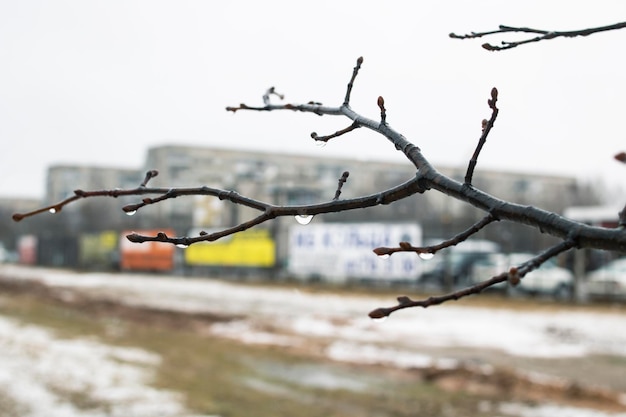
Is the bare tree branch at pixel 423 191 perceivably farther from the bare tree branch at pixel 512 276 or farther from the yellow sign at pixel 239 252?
the yellow sign at pixel 239 252

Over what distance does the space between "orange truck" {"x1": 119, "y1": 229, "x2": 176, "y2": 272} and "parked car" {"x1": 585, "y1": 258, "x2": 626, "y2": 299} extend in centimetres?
2154

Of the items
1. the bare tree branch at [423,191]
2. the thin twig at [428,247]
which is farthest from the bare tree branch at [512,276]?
the thin twig at [428,247]

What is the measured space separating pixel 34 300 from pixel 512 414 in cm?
1825

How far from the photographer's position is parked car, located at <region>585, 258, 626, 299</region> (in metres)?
22.6

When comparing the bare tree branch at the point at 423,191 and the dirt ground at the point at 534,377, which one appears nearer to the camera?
the bare tree branch at the point at 423,191

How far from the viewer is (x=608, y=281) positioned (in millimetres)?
22766

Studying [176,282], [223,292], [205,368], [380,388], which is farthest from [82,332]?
[176,282]

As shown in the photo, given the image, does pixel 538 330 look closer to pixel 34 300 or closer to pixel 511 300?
pixel 511 300

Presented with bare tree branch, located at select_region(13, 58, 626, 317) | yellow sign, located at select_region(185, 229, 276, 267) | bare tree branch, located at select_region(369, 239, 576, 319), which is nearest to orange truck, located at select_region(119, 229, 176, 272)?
yellow sign, located at select_region(185, 229, 276, 267)

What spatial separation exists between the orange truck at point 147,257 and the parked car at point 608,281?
848 inches

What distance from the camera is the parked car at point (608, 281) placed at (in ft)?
74.2

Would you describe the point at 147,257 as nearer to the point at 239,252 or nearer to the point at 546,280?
the point at 239,252

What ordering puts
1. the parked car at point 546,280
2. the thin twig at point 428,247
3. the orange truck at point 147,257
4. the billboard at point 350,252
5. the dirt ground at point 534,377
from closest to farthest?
the thin twig at point 428,247 < the dirt ground at point 534,377 < the parked car at point 546,280 < the billboard at point 350,252 < the orange truck at point 147,257

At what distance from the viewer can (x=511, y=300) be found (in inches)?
923
